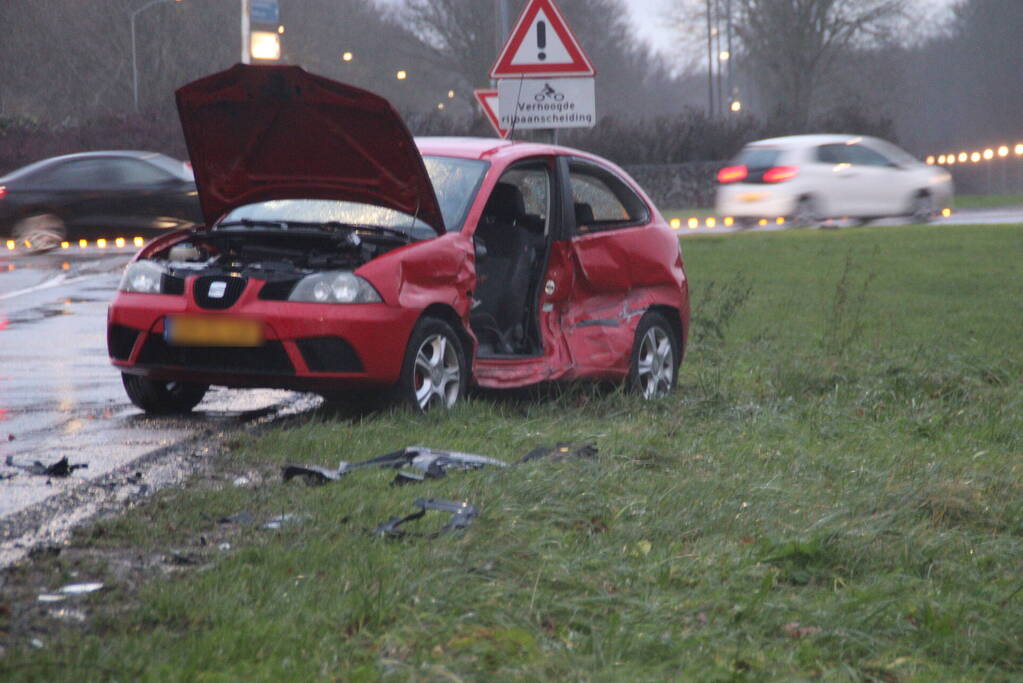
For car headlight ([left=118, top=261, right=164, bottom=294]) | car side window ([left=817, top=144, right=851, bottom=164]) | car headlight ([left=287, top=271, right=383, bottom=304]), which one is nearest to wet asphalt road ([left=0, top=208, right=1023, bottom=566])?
car headlight ([left=118, top=261, right=164, bottom=294])

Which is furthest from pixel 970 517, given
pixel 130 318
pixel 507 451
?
pixel 130 318

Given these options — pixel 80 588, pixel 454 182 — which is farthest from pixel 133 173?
pixel 80 588

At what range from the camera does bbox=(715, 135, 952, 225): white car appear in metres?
26.1

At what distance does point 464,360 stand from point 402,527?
9.64ft

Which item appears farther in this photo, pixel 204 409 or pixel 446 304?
pixel 204 409

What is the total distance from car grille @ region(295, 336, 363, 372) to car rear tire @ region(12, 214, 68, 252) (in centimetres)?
1571

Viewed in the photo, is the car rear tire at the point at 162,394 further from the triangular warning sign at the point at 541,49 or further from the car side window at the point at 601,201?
the triangular warning sign at the point at 541,49

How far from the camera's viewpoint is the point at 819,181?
26.3m

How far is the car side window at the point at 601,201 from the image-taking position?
8469 millimetres

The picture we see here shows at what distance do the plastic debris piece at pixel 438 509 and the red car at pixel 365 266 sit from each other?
7.11 feet

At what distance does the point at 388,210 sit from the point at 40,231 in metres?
15.3

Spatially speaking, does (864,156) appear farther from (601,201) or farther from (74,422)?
(74,422)

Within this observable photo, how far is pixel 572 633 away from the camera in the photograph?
3645mm

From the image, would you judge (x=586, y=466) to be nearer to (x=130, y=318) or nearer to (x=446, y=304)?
(x=446, y=304)
